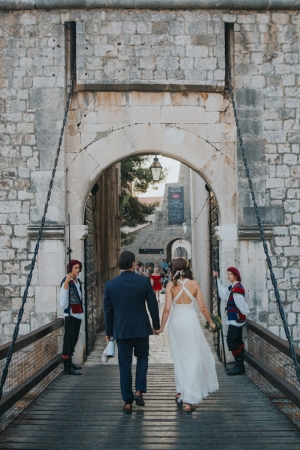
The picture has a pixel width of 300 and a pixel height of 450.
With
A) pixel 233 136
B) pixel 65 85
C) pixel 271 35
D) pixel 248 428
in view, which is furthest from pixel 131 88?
pixel 248 428

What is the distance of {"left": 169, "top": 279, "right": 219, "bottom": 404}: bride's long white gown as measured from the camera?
5109 millimetres

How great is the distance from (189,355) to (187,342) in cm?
13

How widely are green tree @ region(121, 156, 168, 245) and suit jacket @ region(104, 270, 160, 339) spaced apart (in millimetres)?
15639

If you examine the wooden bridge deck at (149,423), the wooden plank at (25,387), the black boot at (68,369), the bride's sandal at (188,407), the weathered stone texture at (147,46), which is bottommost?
the wooden bridge deck at (149,423)

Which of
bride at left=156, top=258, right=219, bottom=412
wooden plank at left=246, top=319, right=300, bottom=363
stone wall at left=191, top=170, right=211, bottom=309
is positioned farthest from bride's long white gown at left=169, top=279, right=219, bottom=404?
stone wall at left=191, top=170, right=211, bottom=309

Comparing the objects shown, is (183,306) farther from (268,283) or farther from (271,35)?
(271,35)

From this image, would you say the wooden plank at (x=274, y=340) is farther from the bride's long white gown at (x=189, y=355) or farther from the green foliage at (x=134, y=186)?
the green foliage at (x=134, y=186)

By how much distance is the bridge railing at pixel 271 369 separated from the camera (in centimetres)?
493

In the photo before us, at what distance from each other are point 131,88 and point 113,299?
3.72 metres

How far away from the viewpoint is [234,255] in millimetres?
7535

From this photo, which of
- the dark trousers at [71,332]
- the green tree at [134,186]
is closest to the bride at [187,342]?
the dark trousers at [71,332]

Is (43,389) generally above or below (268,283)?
below

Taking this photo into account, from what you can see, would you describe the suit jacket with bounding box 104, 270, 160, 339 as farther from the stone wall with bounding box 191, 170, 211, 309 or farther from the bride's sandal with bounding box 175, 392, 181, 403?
the stone wall with bounding box 191, 170, 211, 309

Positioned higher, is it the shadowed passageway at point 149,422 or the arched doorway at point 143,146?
the arched doorway at point 143,146
